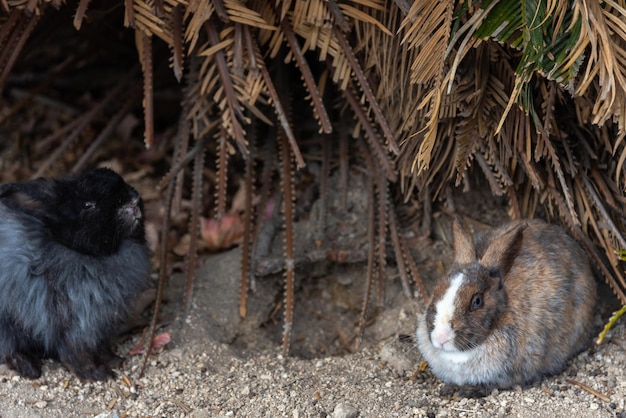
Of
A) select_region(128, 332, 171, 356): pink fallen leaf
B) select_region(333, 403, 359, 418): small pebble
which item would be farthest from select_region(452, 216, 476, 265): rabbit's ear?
select_region(128, 332, 171, 356): pink fallen leaf

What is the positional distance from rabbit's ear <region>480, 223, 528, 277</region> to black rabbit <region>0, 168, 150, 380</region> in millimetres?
1489

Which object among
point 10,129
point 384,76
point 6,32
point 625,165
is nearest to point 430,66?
point 384,76

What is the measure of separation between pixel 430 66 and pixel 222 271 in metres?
1.58

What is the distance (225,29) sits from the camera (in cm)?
393

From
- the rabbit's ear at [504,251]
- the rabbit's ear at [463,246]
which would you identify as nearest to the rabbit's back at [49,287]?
the rabbit's ear at [463,246]

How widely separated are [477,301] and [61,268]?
1679 millimetres

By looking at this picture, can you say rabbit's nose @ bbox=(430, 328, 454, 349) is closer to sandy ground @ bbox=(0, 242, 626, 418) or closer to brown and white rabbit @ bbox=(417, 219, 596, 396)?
brown and white rabbit @ bbox=(417, 219, 596, 396)

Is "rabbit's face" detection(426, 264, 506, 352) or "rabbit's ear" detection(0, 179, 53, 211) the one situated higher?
"rabbit's ear" detection(0, 179, 53, 211)

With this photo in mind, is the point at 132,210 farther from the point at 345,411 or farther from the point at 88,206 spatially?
the point at 345,411

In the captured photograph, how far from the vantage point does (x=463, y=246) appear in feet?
11.9

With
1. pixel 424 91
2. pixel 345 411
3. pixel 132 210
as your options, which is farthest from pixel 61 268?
pixel 424 91

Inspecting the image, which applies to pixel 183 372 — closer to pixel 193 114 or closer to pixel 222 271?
pixel 222 271

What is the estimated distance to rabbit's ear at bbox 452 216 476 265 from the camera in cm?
361

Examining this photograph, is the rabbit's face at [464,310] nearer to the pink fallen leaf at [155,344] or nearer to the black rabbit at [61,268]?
the pink fallen leaf at [155,344]
